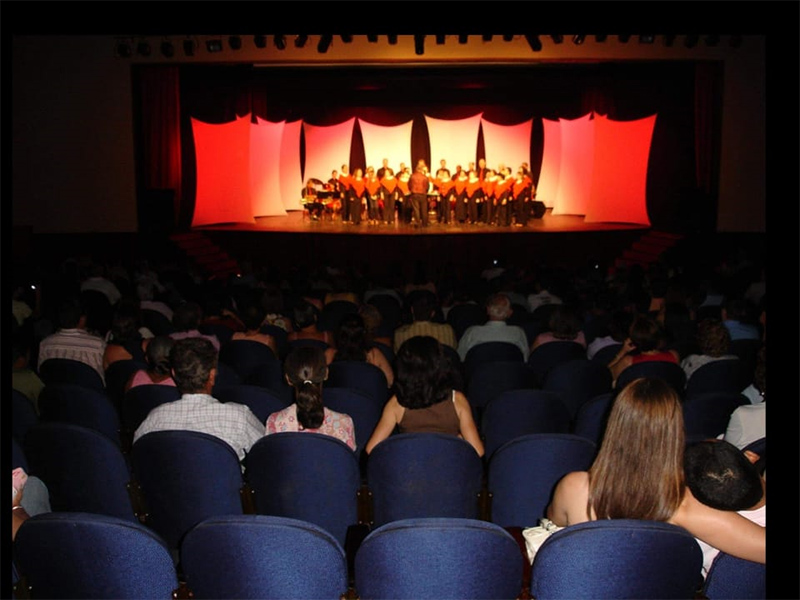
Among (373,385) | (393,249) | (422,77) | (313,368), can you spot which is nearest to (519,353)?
(373,385)

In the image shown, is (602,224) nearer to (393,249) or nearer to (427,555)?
(393,249)

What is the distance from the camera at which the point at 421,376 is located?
3.30 metres

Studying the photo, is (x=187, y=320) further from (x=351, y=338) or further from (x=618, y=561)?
(x=618, y=561)

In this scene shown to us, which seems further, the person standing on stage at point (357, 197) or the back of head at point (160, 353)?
the person standing on stage at point (357, 197)

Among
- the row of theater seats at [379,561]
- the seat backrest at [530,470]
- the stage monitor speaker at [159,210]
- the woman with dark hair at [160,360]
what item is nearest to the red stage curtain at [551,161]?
the stage monitor speaker at [159,210]

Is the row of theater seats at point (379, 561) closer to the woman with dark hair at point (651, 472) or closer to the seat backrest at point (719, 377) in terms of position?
the woman with dark hair at point (651, 472)

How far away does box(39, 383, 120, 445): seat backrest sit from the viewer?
12.1 ft

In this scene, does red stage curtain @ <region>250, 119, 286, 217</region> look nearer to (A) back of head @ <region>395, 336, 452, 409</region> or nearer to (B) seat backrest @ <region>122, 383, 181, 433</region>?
(B) seat backrest @ <region>122, 383, 181, 433</region>

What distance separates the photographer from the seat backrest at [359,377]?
14.3 feet

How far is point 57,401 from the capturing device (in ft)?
12.1

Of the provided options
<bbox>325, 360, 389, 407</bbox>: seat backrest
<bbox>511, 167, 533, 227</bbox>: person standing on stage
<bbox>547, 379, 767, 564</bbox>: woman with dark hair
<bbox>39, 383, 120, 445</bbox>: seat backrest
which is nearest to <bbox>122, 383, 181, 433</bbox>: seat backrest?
<bbox>39, 383, 120, 445</bbox>: seat backrest

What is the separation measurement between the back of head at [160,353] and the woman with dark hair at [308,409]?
1007 millimetres

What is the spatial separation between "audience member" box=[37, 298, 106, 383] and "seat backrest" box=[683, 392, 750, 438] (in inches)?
147

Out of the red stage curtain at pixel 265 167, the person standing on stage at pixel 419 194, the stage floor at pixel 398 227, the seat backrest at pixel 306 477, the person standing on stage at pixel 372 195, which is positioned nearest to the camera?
the seat backrest at pixel 306 477
